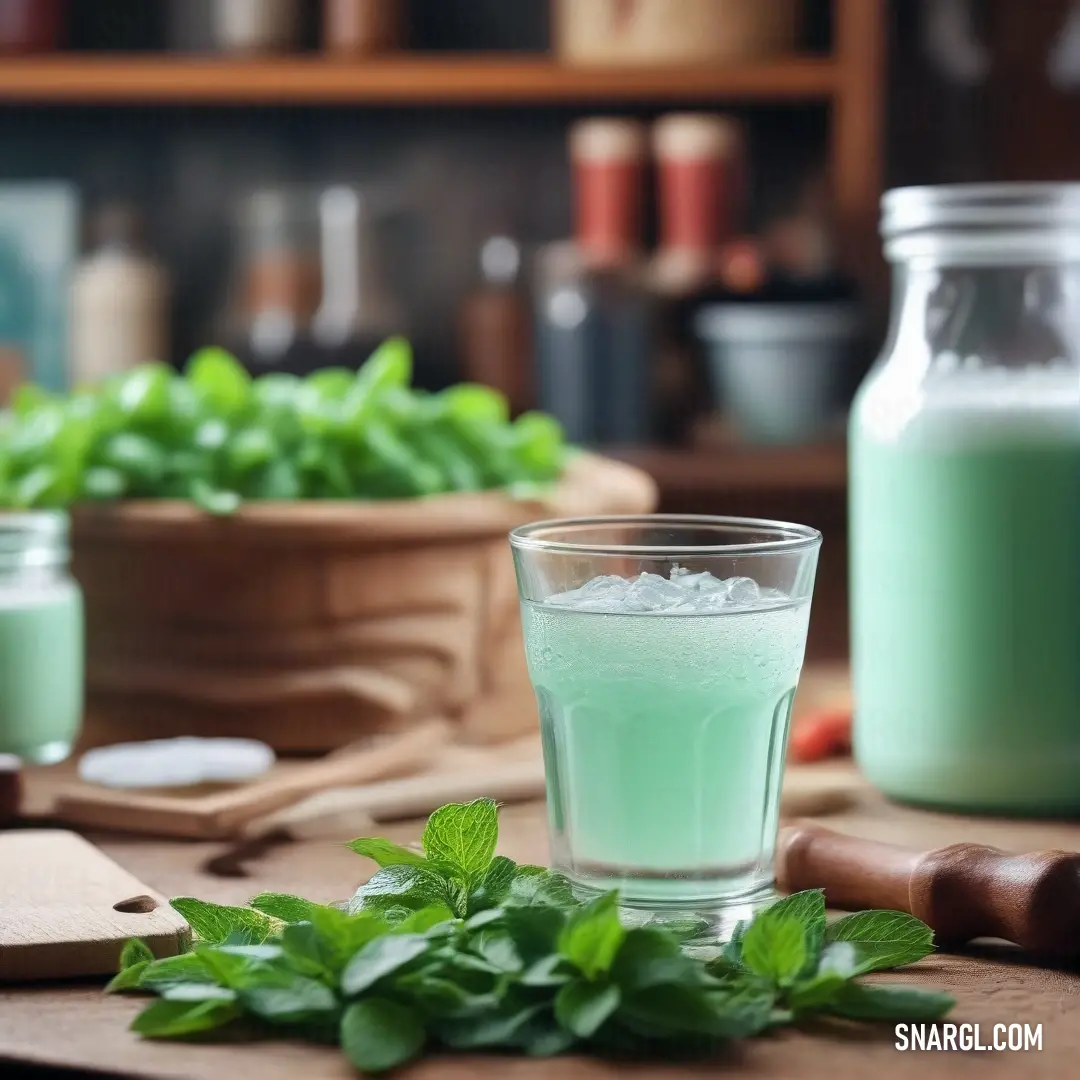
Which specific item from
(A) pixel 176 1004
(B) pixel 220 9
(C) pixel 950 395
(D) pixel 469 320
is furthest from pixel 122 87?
(A) pixel 176 1004

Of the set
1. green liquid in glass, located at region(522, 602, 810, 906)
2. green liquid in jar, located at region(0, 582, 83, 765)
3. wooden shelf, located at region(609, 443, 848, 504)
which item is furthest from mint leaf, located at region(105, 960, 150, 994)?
wooden shelf, located at region(609, 443, 848, 504)

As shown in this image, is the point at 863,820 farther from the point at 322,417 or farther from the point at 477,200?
the point at 477,200

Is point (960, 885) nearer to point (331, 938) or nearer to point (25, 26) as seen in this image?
point (331, 938)

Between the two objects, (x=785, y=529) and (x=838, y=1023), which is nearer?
(x=838, y=1023)

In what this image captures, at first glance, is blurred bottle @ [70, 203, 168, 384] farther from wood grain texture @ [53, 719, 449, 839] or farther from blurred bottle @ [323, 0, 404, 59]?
wood grain texture @ [53, 719, 449, 839]

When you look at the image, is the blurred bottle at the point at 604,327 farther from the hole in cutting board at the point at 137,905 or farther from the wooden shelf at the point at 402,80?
the hole in cutting board at the point at 137,905

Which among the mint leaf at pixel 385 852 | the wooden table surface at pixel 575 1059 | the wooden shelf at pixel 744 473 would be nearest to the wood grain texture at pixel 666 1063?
the wooden table surface at pixel 575 1059
